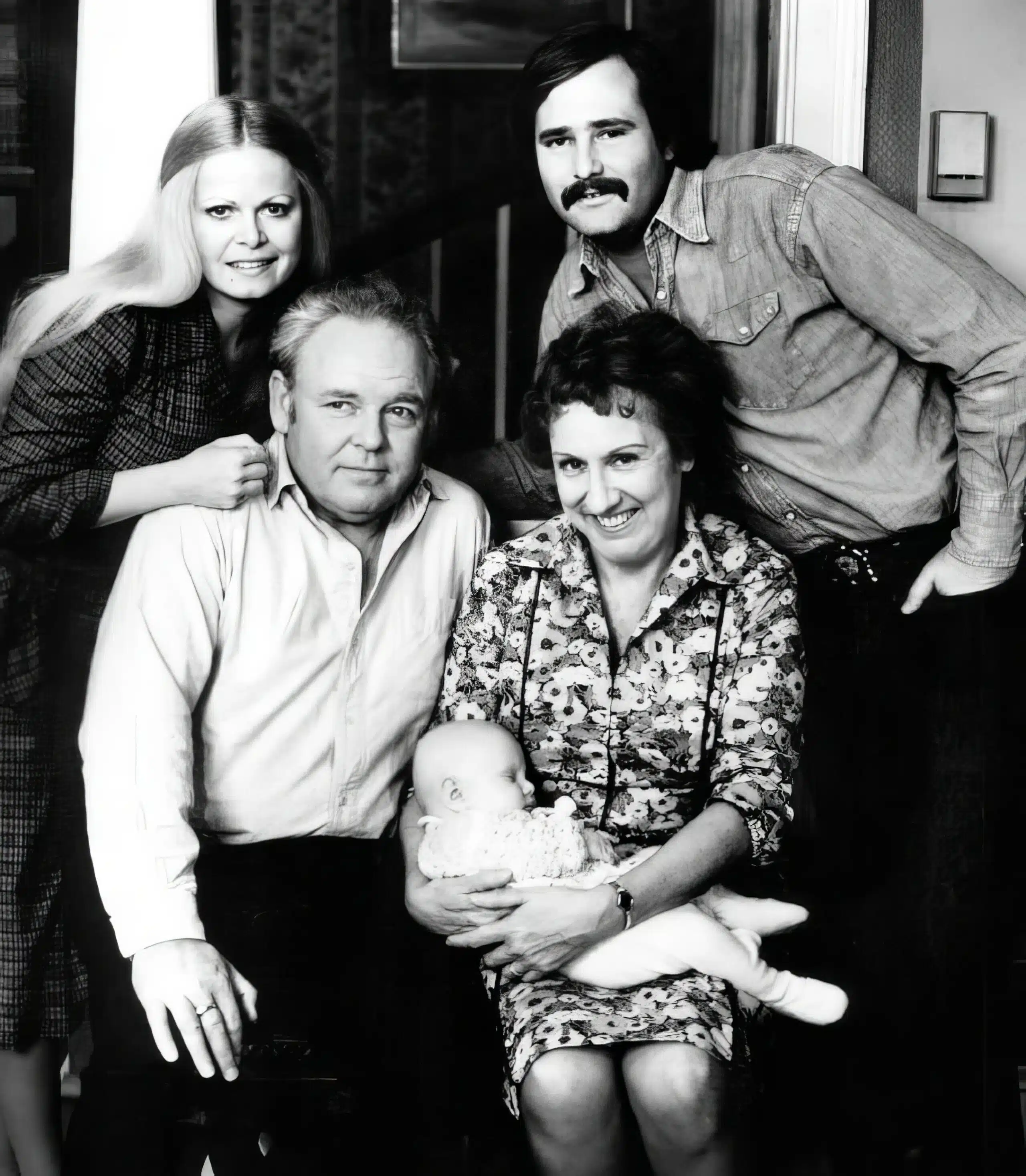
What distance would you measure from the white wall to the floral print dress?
66 centimetres

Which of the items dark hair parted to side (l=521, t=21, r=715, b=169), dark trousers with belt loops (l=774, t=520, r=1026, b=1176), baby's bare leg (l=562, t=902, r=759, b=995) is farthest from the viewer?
dark trousers with belt loops (l=774, t=520, r=1026, b=1176)

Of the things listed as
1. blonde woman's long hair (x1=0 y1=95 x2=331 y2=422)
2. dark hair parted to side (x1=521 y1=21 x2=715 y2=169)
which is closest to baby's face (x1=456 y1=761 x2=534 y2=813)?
blonde woman's long hair (x1=0 y1=95 x2=331 y2=422)

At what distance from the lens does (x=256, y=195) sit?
5.48 feet

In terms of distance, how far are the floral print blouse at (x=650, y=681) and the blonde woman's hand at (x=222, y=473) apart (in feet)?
1.20

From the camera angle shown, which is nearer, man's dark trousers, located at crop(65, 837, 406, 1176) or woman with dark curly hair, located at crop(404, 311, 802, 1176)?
woman with dark curly hair, located at crop(404, 311, 802, 1176)

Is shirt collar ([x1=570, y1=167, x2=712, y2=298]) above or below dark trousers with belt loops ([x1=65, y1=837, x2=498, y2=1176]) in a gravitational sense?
above

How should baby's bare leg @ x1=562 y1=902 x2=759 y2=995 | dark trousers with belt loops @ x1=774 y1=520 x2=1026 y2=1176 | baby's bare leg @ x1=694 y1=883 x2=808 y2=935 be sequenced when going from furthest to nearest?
dark trousers with belt loops @ x1=774 y1=520 x2=1026 y2=1176 → baby's bare leg @ x1=694 y1=883 x2=808 y2=935 → baby's bare leg @ x1=562 y1=902 x2=759 y2=995

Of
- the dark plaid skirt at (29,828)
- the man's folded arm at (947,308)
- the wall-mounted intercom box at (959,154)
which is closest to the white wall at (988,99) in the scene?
the wall-mounted intercom box at (959,154)

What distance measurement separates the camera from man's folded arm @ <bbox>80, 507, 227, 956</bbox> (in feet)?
5.20

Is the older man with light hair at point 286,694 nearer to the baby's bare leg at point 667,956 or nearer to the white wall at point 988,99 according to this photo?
the baby's bare leg at point 667,956

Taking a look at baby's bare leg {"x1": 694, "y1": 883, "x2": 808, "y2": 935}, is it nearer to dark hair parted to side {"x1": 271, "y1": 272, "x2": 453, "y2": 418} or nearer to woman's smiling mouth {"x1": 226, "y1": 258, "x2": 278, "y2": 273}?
dark hair parted to side {"x1": 271, "y1": 272, "x2": 453, "y2": 418}

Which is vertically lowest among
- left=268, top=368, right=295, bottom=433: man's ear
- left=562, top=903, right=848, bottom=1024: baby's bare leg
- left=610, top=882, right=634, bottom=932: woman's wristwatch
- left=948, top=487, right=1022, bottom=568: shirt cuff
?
left=562, top=903, right=848, bottom=1024: baby's bare leg

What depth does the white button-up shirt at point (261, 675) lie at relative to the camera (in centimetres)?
163

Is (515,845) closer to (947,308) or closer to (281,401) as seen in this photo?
(281,401)
